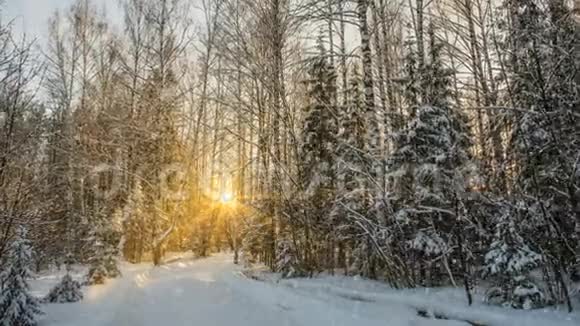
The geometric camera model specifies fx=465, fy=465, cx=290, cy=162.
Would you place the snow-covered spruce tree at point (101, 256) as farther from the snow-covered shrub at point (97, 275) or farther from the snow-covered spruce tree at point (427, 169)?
the snow-covered spruce tree at point (427, 169)

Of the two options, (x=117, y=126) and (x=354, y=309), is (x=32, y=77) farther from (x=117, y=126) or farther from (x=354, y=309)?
(x=117, y=126)

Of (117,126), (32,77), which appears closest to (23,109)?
(32,77)

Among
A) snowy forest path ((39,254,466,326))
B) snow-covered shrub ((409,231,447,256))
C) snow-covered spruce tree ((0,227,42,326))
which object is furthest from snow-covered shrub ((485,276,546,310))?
snow-covered spruce tree ((0,227,42,326))

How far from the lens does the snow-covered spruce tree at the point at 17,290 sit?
6875 millimetres

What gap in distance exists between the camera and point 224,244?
32.8 metres

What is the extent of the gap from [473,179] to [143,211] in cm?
1450

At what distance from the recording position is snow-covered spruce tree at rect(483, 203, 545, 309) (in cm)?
677

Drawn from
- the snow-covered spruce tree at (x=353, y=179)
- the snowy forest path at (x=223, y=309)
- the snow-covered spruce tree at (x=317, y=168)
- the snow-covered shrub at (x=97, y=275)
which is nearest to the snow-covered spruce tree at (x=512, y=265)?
the snowy forest path at (x=223, y=309)

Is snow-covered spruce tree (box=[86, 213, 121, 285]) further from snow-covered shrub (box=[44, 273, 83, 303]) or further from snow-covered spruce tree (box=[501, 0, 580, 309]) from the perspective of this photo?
snow-covered spruce tree (box=[501, 0, 580, 309])

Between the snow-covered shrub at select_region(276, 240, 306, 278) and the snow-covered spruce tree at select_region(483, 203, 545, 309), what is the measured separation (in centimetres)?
619

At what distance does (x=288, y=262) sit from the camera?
13.1m

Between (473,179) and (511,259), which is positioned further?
(473,179)

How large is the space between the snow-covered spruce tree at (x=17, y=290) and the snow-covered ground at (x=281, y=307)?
0.38 m

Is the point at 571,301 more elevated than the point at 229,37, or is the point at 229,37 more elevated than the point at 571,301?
the point at 229,37
